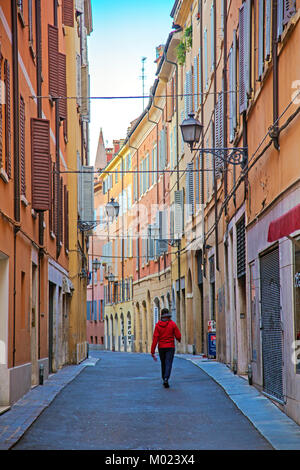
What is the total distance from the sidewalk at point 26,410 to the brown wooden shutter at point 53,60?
23.6 ft

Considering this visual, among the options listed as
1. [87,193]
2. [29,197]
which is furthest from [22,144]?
[87,193]

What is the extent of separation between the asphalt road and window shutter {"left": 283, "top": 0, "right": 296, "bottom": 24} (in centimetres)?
523

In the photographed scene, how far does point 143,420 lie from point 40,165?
25.7ft

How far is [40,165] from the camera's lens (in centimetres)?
1858

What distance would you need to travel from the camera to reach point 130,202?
57125 millimetres

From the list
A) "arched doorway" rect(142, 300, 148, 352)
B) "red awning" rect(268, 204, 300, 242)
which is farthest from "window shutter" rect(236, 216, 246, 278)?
"arched doorway" rect(142, 300, 148, 352)

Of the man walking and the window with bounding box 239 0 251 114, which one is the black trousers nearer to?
the man walking

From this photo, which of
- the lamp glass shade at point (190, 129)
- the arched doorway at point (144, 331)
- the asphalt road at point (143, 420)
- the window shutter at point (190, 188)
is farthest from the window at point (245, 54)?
the arched doorway at point (144, 331)

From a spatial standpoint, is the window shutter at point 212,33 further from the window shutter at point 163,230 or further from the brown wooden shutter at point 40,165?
the window shutter at point 163,230

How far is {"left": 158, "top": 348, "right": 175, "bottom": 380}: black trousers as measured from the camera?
1792cm

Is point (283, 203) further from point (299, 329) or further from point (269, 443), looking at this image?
point (269, 443)

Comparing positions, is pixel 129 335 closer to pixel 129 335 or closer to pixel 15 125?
pixel 129 335
